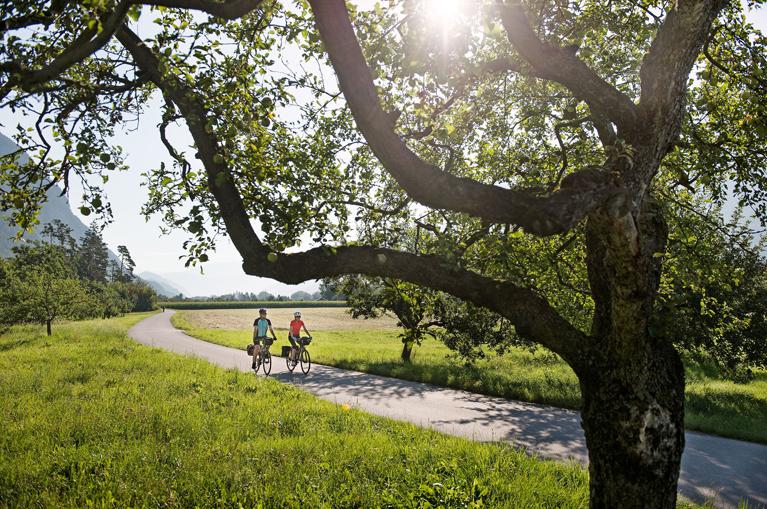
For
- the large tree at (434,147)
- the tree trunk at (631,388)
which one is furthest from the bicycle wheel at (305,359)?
the tree trunk at (631,388)

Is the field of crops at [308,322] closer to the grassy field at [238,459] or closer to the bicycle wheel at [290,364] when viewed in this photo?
the bicycle wheel at [290,364]

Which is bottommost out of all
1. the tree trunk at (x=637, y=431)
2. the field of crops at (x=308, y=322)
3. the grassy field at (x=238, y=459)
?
the field of crops at (x=308, y=322)

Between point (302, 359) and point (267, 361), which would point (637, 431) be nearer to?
point (302, 359)

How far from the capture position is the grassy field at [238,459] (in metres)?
5.82

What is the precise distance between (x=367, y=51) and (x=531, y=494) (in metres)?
6.14

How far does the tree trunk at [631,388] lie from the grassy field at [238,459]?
7.66 feet

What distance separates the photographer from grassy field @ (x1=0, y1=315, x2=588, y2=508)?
19.1 feet

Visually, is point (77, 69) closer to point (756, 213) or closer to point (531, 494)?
point (531, 494)

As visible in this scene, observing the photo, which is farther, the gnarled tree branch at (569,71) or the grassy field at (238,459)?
the grassy field at (238,459)

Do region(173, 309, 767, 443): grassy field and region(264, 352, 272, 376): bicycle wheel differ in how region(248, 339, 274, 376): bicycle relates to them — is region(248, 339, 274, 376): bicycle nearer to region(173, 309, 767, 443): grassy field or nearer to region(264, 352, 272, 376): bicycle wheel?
region(264, 352, 272, 376): bicycle wheel

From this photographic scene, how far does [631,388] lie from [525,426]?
8286 millimetres

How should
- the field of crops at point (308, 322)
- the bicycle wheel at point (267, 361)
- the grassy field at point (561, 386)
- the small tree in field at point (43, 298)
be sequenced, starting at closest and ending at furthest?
1. the grassy field at point (561, 386)
2. the bicycle wheel at point (267, 361)
3. the small tree in field at point (43, 298)
4. the field of crops at point (308, 322)

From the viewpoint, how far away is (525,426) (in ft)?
36.6

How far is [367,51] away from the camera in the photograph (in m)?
5.16
